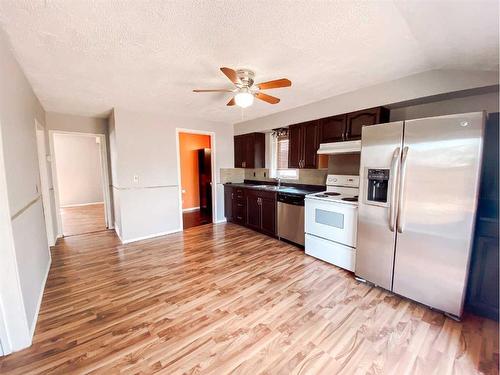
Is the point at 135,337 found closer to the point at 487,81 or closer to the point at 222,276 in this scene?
the point at 222,276

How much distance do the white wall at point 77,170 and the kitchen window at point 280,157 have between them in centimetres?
580

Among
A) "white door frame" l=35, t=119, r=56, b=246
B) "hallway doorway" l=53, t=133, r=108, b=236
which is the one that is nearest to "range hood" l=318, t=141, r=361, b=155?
"white door frame" l=35, t=119, r=56, b=246

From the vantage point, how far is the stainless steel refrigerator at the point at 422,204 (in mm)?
1799

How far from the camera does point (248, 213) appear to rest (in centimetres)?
451

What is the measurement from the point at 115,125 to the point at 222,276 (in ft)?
9.95

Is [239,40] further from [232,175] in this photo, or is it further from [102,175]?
[102,175]

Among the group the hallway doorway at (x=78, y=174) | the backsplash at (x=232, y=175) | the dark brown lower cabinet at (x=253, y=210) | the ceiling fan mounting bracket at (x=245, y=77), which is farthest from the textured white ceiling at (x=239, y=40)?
the hallway doorway at (x=78, y=174)

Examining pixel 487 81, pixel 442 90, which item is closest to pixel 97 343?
pixel 442 90

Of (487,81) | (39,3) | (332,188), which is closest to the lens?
(39,3)

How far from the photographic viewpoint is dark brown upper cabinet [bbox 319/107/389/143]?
9.13ft

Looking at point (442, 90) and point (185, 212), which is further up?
point (442, 90)

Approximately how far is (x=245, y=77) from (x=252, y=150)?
2.52 meters

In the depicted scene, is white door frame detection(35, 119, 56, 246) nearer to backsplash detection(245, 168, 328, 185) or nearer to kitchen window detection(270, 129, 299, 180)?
backsplash detection(245, 168, 328, 185)

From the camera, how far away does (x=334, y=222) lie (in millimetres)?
2842
